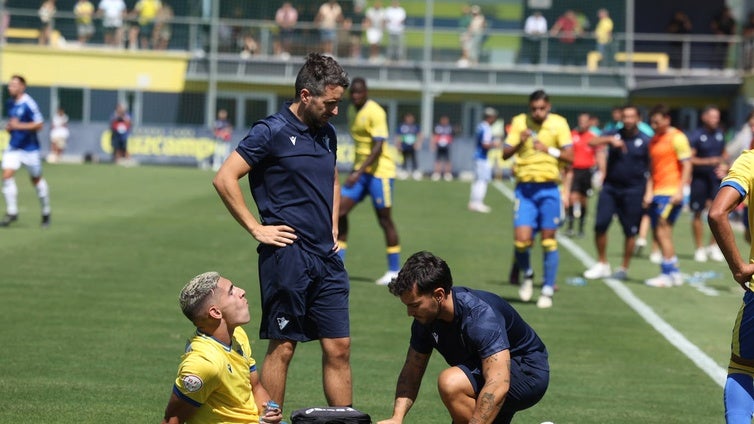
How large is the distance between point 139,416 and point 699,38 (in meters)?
39.7

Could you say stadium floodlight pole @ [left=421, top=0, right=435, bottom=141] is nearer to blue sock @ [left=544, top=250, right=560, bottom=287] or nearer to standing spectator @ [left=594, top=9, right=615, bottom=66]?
standing spectator @ [left=594, top=9, right=615, bottom=66]

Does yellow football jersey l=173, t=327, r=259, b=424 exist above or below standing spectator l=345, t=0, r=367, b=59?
below

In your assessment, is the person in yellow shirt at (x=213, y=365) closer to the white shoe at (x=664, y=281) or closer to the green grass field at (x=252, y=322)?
the green grass field at (x=252, y=322)

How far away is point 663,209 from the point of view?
55.9 feet

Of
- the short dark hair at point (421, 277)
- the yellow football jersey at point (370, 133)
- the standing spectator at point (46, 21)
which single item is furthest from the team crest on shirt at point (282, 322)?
the standing spectator at point (46, 21)

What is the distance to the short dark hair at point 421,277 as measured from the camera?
6523 millimetres

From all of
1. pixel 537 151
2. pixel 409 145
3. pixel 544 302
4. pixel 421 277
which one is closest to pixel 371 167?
pixel 537 151

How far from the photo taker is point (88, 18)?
159 ft

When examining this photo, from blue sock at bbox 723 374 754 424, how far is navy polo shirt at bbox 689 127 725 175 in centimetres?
1366

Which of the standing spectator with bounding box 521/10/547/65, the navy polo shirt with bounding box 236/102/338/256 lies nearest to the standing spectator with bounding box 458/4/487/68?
the standing spectator with bounding box 521/10/547/65

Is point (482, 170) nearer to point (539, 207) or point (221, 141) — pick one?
point (539, 207)

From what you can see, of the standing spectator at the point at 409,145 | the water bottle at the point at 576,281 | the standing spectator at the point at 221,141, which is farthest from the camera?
the standing spectator at the point at 221,141

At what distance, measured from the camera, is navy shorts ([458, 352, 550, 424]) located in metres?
7.11

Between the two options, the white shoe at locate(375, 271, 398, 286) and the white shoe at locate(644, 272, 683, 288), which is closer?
the white shoe at locate(375, 271, 398, 286)
